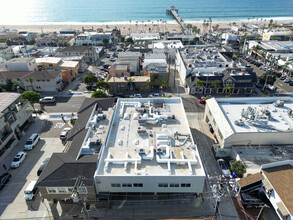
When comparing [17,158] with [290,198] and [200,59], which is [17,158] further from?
[200,59]

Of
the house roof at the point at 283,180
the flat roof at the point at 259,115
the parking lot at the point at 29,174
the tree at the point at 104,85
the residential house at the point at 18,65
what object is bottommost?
the parking lot at the point at 29,174

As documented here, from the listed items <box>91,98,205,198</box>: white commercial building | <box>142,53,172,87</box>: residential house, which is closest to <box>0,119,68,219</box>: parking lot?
<box>91,98,205,198</box>: white commercial building

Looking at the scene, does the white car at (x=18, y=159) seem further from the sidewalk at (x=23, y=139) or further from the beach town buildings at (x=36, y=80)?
the beach town buildings at (x=36, y=80)

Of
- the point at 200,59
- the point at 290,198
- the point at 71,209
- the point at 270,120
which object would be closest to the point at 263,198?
the point at 290,198

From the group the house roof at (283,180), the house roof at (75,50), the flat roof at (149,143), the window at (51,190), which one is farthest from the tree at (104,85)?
the house roof at (283,180)

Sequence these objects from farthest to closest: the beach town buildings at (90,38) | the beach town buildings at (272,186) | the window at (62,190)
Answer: the beach town buildings at (90,38), the window at (62,190), the beach town buildings at (272,186)

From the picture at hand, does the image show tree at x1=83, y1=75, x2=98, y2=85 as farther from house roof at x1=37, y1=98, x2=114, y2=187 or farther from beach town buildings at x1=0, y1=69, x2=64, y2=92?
house roof at x1=37, y1=98, x2=114, y2=187

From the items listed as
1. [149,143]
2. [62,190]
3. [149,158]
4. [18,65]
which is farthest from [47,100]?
[149,158]

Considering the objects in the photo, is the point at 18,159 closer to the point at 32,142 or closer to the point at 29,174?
the point at 29,174
